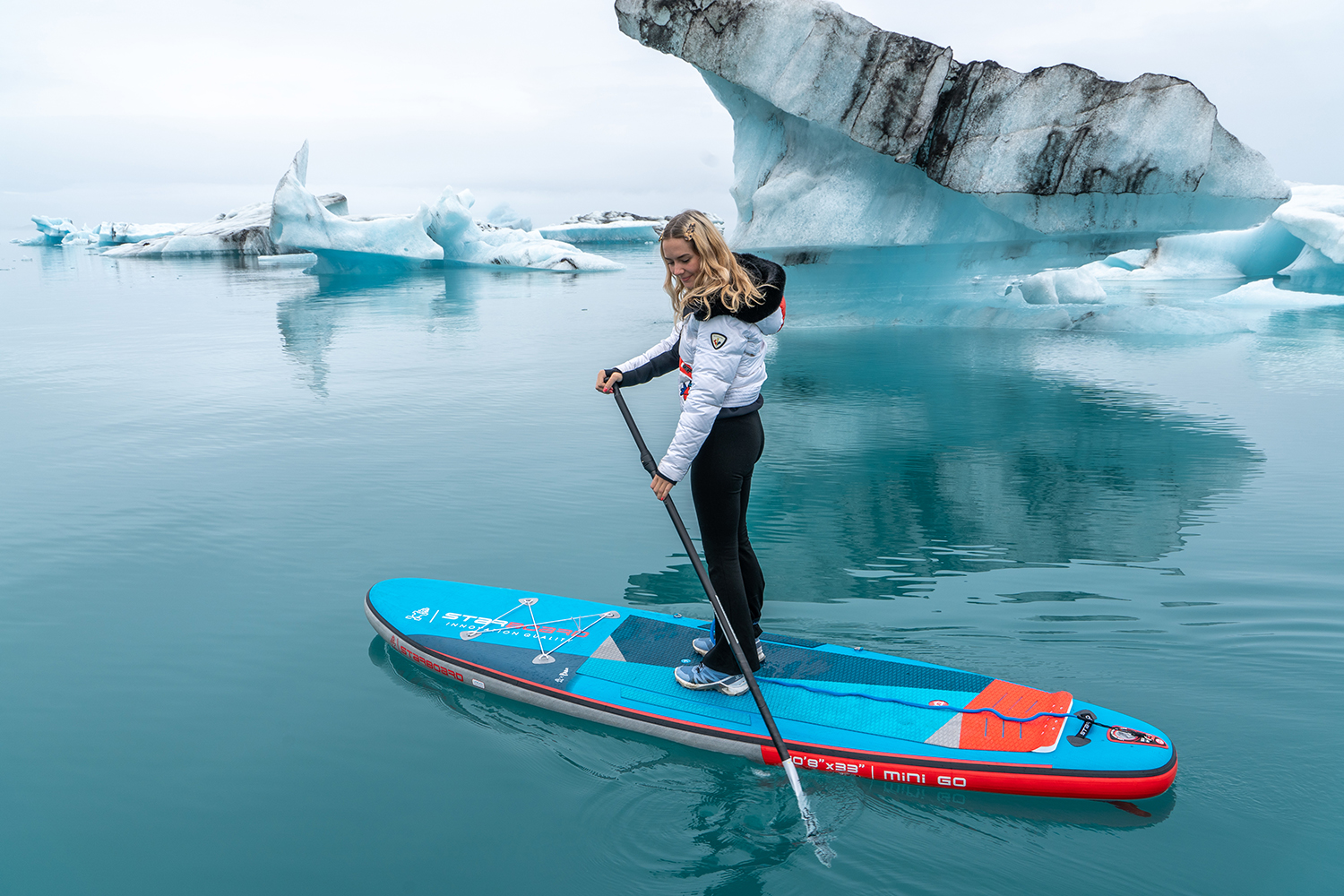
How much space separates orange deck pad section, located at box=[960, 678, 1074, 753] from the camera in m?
3.28

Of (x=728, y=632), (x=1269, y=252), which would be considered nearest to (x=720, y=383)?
(x=728, y=632)

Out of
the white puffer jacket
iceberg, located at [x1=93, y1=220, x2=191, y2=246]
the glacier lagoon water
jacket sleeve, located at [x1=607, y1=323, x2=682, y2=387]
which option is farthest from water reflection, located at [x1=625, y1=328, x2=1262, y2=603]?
iceberg, located at [x1=93, y1=220, x2=191, y2=246]

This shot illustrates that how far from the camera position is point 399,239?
3186 centimetres

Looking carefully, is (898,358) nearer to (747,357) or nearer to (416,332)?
(416,332)

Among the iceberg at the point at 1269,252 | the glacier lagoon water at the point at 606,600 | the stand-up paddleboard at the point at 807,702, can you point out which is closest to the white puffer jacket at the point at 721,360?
the stand-up paddleboard at the point at 807,702

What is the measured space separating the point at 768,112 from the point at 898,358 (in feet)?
19.6

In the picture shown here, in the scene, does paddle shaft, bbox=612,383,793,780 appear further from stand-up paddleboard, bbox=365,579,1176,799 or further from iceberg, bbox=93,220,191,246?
iceberg, bbox=93,220,191,246

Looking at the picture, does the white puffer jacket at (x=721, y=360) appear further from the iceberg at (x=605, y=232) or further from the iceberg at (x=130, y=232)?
the iceberg at (x=130, y=232)

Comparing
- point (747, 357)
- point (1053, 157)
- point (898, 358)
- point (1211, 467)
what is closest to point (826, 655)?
point (747, 357)

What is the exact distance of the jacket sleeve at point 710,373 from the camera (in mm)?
3137

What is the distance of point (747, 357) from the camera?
10.7 ft

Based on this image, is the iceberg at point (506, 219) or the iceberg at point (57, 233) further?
the iceberg at point (57, 233)

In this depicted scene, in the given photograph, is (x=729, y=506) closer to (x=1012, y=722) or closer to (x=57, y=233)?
(x=1012, y=722)

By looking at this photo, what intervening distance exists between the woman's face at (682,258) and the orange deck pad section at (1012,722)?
6.85ft
